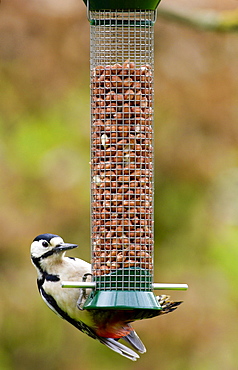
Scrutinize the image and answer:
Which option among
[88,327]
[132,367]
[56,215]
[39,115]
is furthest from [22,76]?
[88,327]

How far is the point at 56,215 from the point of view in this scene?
12070mm

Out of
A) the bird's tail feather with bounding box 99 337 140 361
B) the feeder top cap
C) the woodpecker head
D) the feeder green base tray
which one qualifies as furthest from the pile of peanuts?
the bird's tail feather with bounding box 99 337 140 361

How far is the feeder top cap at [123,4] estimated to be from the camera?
7.70 m

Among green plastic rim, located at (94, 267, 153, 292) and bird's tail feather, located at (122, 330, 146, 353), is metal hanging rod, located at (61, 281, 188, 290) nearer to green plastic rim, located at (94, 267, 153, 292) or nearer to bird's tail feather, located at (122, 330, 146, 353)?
green plastic rim, located at (94, 267, 153, 292)

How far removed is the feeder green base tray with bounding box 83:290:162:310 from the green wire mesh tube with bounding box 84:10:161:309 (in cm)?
17

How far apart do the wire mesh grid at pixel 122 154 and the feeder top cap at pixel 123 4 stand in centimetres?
10

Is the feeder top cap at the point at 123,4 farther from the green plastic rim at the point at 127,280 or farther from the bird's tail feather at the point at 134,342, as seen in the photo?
the bird's tail feather at the point at 134,342

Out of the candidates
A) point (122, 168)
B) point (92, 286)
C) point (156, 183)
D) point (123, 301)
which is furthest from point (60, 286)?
point (156, 183)

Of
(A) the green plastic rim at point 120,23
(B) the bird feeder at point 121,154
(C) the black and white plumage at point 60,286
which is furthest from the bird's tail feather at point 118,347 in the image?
(A) the green plastic rim at point 120,23

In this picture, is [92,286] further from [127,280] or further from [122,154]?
[122,154]

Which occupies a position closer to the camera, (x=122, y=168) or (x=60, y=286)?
(x=122, y=168)

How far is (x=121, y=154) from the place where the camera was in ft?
25.9

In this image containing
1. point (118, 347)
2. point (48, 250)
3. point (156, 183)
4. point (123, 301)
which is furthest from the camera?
point (156, 183)

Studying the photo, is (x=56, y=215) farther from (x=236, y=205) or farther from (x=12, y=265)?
(x=236, y=205)
